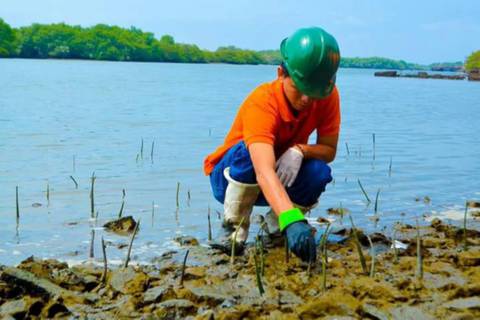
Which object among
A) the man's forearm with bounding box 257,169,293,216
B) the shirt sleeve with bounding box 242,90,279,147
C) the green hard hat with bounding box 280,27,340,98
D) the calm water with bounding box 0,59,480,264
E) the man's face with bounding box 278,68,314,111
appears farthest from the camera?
the calm water with bounding box 0,59,480,264

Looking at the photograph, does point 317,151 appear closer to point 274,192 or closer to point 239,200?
point 239,200

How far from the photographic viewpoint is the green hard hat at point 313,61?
4.62 metres

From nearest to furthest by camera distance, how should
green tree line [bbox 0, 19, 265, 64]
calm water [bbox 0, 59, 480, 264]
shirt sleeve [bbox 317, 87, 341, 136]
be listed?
1. shirt sleeve [bbox 317, 87, 341, 136]
2. calm water [bbox 0, 59, 480, 264]
3. green tree line [bbox 0, 19, 265, 64]

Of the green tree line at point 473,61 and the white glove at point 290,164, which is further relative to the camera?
the green tree line at point 473,61

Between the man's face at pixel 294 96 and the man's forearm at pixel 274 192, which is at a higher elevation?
the man's face at pixel 294 96

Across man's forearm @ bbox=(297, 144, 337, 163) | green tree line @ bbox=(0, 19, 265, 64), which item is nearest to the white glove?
man's forearm @ bbox=(297, 144, 337, 163)

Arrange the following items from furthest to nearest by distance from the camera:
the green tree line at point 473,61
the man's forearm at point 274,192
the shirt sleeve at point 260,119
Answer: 1. the green tree line at point 473,61
2. the shirt sleeve at point 260,119
3. the man's forearm at point 274,192

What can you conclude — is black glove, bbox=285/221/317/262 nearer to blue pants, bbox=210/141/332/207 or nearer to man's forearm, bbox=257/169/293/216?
man's forearm, bbox=257/169/293/216

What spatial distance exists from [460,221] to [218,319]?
4.08 metres

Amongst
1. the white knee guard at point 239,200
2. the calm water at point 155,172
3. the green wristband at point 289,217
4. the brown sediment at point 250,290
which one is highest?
the green wristband at point 289,217

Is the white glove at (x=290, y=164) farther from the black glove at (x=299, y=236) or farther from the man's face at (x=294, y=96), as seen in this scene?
the black glove at (x=299, y=236)

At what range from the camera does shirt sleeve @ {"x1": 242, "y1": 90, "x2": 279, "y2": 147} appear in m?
4.73

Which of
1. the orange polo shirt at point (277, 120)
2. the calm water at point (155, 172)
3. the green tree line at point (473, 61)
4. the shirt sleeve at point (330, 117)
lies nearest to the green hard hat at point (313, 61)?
the orange polo shirt at point (277, 120)

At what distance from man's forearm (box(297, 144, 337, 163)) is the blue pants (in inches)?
1.6
